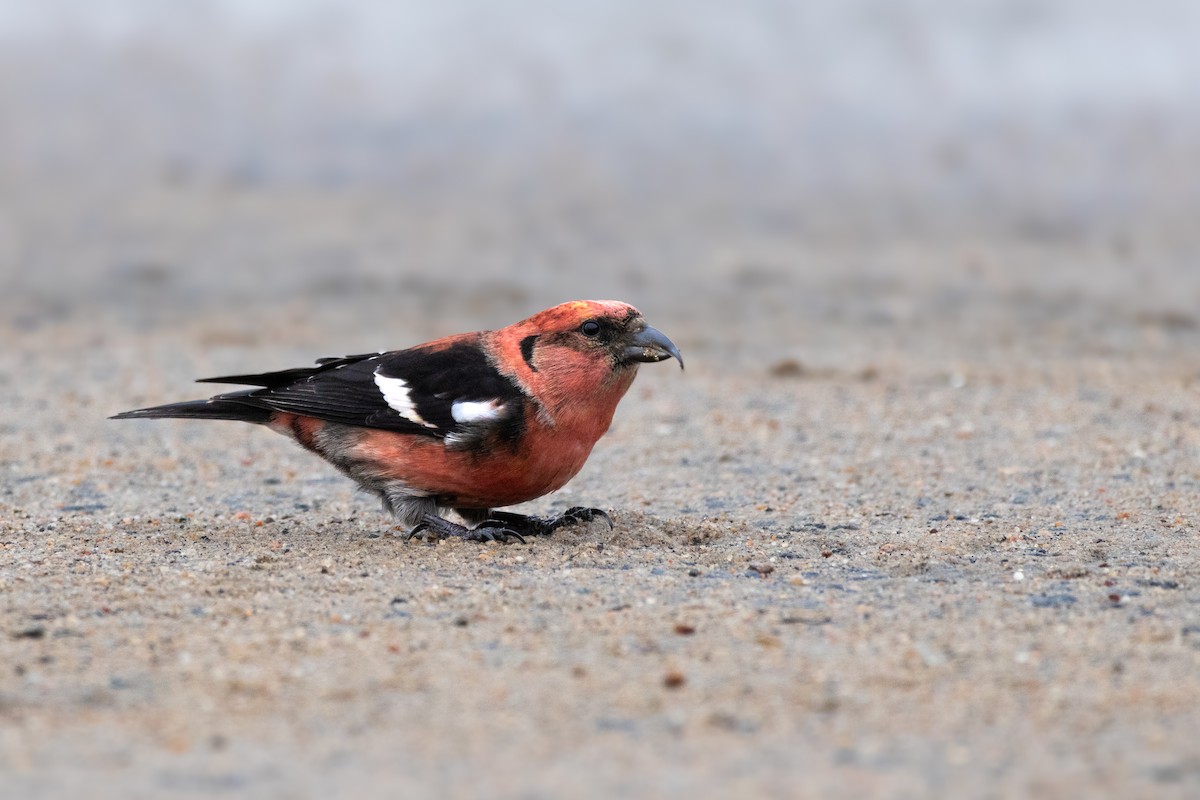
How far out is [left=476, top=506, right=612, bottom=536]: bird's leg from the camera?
5793 mm

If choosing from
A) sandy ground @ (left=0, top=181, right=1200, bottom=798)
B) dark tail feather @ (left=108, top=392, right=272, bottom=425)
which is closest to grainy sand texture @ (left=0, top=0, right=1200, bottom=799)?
sandy ground @ (left=0, top=181, right=1200, bottom=798)


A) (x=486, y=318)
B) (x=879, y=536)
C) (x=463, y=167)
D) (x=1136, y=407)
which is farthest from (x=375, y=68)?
(x=879, y=536)

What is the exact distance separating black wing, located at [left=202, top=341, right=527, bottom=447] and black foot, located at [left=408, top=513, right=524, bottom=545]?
14.2 inches

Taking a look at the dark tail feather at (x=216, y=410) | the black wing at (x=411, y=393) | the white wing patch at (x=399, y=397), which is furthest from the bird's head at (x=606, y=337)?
the dark tail feather at (x=216, y=410)

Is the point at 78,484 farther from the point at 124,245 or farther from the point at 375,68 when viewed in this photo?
the point at 375,68

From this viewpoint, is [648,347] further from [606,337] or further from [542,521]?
[542,521]

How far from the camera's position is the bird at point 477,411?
18.1 feet

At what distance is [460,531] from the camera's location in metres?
5.73

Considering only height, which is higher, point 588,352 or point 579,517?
point 588,352

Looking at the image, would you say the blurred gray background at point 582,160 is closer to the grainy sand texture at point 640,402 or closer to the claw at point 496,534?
the grainy sand texture at point 640,402

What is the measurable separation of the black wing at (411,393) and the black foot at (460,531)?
1.18 feet

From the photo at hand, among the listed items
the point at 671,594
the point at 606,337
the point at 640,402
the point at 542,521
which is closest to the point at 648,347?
the point at 606,337

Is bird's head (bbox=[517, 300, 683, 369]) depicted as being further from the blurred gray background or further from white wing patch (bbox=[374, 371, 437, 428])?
the blurred gray background

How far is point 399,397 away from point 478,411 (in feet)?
1.39
